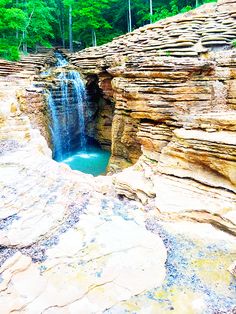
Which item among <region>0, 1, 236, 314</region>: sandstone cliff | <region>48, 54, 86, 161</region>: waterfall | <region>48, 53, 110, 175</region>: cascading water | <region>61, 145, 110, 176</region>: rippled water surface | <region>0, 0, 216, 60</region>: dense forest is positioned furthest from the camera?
<region>0, 0, 216, 60</region>: dense forest

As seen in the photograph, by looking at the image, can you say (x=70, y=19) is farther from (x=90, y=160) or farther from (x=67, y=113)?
(x=90, y=160)

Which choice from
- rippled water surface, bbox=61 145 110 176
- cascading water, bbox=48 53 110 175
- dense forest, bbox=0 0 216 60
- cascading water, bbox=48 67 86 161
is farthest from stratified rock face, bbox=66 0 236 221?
dense forest, bbox=0 0 216 60

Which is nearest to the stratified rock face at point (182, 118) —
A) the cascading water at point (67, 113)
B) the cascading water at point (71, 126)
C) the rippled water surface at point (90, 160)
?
the rippled water surface at point (90, 160)

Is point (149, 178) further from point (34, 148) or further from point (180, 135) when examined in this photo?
point (34, 148)

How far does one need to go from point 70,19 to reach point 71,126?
545 inches

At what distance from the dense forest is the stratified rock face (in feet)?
25.9

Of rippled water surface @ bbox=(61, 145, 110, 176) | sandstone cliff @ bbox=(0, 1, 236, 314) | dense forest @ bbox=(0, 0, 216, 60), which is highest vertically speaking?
dense forest @ bbox=(0, 0, 216, 60)

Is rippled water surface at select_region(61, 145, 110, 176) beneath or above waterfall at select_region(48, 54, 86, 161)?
beneath

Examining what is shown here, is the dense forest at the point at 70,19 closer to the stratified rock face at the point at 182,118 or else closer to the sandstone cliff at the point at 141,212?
the stratified rock face at the point at 182,118

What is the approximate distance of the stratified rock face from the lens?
8.20 m

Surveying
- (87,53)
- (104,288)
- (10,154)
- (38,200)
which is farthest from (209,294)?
(87,53)

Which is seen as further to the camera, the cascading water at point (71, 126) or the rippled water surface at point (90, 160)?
the cascading water at point (71, 126)

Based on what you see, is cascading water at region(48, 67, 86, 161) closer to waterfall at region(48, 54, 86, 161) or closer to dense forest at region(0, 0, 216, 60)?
waterfall at region(48, 54, 86, 161)

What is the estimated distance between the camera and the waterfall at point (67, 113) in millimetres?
18234
